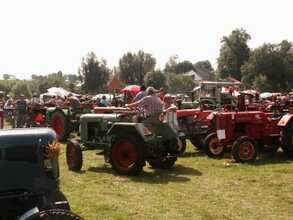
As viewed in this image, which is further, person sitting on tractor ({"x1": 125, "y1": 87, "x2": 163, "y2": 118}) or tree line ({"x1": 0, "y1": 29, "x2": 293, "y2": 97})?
tree line ({"x1": 0, "y1": 29, "x2": 293, "y2": 97})

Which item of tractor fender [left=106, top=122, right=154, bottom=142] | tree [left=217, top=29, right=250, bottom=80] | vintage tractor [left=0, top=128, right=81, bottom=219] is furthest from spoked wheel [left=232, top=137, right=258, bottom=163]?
tree [left=217, top=29, right=250, bottom=80]

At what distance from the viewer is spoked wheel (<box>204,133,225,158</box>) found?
1166cm

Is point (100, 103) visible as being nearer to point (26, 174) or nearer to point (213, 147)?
point (213, 147)

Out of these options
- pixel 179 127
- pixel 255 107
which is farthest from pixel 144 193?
pixel 255 107

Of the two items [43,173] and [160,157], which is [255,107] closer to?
[160,157]

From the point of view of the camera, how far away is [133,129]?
9359 mm

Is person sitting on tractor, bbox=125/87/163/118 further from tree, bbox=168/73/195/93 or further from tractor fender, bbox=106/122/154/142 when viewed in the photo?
tree, bbox=168/73/195/93

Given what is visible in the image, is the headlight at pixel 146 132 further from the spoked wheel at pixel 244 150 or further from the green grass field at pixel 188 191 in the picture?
the spoked wheel at pixel 244 150

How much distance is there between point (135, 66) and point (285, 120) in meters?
47.2

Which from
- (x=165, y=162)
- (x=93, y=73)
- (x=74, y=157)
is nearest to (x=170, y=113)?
(x=165, y=162)

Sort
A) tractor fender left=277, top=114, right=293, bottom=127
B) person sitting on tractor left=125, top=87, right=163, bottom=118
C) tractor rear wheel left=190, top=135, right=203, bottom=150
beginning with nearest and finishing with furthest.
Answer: person sitting on tractor left=125, top=87, right=163, bottom=118
tractor fender left=277, top=114, right=293, bottom=127
tractor rear wheel left=190, top=135, right=203, bottom=150

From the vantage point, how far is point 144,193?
308 inches

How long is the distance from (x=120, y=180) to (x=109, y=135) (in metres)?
1.22

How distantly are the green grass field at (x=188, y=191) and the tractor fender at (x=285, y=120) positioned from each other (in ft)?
2.65
